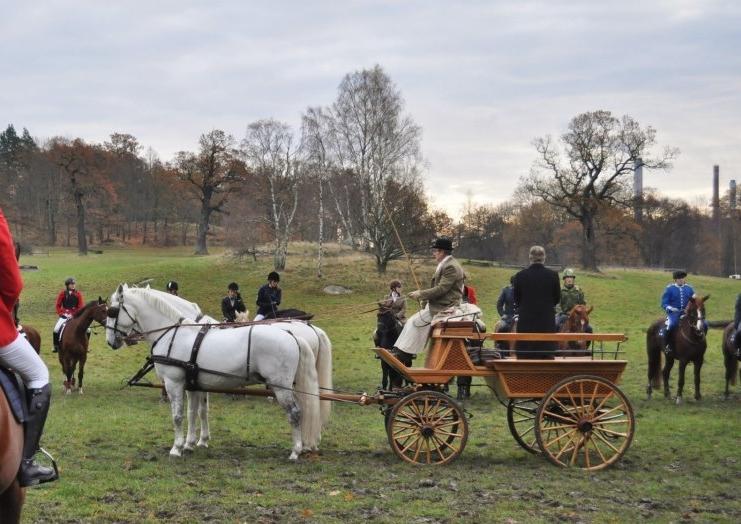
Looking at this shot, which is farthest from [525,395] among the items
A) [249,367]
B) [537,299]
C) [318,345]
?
[249,367]

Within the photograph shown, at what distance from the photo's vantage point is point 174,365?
9.45 m

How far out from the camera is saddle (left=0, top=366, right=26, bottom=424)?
4328 millimetres

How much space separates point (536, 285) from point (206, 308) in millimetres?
25601

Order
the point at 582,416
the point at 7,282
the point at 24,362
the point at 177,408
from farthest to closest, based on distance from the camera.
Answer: the point at 177,408 < the point at 582,416 < the point at 24,362 < the point at 7,282

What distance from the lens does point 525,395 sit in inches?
345

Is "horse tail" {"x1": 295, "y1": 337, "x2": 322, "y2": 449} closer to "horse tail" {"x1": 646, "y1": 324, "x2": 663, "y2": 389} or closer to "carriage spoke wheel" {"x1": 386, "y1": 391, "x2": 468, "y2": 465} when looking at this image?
"carriage spoke wheel" {"x1": 386, "y1": 391, "x2": 468, "y2": 465}

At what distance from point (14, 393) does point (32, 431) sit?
0.30m

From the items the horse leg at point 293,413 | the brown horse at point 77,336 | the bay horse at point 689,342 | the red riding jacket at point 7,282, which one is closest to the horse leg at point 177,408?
the horse leg at point 293,413

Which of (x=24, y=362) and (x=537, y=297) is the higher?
(x=537, y=297)

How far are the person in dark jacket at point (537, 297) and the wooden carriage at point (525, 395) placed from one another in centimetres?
30

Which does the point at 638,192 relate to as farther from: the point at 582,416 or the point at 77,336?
the point at 582,416

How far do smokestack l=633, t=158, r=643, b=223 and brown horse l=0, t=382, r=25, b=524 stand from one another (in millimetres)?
48887

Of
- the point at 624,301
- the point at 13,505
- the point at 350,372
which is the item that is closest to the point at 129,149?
the point at 624,301

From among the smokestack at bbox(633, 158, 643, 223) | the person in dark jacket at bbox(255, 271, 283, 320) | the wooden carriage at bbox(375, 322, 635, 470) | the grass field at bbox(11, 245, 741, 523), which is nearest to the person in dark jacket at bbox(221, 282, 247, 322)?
the person in dark jacket at bbox(255, 271, 283, 320)
